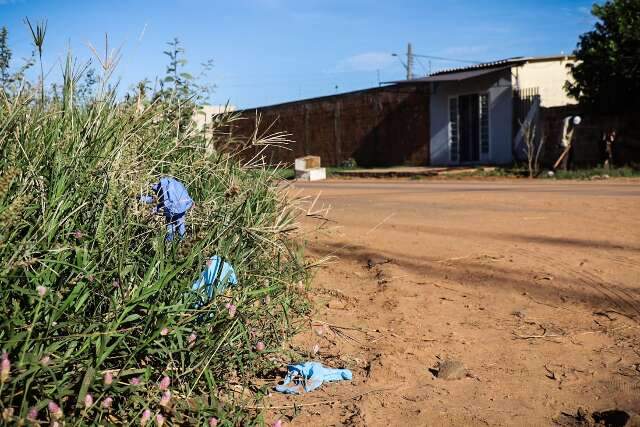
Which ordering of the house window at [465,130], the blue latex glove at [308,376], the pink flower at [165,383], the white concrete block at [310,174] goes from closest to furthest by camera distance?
1. the pink flower at [165,383]
2. the blue latex glove at [308,376]
3. the white concrete block at [310,174]
4. the house window at [465,130]

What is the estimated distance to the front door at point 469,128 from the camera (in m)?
22.1

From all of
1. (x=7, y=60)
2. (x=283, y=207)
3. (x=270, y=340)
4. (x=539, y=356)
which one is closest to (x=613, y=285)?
(x=539, y=356)

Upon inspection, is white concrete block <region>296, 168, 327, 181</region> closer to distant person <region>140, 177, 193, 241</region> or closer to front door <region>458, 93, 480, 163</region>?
Result: front door <region>458, 93, 480, 163</region>

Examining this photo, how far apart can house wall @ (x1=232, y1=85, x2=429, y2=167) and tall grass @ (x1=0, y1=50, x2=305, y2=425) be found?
1911cm

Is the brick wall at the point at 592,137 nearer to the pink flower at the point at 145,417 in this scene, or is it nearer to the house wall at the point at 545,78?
the house wall at the point at 545,78

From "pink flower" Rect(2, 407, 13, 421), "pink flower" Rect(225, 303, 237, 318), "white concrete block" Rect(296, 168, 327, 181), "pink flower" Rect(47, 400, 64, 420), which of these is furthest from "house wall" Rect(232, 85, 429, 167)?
"pink flower" Rect(2, 407, 13, 421)

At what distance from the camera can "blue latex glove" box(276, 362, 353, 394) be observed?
2777 mm

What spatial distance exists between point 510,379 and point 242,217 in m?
1.34

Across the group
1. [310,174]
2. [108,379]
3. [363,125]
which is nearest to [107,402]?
[108,379]

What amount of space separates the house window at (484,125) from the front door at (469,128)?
0.27 meters

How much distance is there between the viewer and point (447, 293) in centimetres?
418

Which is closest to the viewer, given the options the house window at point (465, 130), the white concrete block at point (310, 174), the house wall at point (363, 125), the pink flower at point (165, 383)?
the pink flower at point (165, 383)

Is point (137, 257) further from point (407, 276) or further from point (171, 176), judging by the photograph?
point (407, 276)

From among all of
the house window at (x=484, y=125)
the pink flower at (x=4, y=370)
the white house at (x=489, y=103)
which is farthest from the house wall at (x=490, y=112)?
the pink flower at (x=4, y=370)
